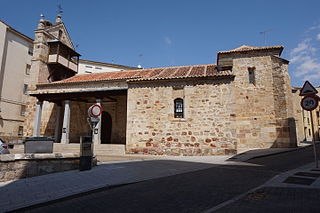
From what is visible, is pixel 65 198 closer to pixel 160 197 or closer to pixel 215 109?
pixel 160 197

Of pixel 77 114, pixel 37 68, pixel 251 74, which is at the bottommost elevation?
pixel 77 114

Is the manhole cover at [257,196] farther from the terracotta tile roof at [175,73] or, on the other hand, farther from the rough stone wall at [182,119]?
the terracotta tile roof at [175,73]

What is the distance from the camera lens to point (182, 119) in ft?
41.6

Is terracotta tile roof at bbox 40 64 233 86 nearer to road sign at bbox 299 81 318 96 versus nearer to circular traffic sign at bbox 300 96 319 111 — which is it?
road sign at bbox 299 81 318 96

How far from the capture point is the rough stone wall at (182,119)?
39.4 feet

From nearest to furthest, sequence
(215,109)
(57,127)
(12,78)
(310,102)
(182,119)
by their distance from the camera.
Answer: (310,102)
(215,109)
(182,119)
(57,127)
(12,78)

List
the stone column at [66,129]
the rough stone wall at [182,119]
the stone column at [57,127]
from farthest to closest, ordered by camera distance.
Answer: the stone column at [57,127]
the stone column at [66,129]
the rough stone wall at [182,119]

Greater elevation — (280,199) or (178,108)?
(178,108)

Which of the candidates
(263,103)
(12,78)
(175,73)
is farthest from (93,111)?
(12,78)

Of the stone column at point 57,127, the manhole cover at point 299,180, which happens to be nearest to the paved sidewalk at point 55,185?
the manhole cover at point 299,180

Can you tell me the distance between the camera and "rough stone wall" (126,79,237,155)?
12000 millimetres

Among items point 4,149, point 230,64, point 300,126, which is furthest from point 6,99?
point 300,126

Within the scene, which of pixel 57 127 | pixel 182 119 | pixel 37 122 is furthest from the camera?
pixel 57 127

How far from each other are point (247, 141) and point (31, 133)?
64.0 feet
